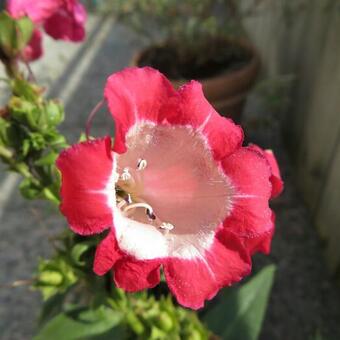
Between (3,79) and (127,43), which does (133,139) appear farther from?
(127,43)

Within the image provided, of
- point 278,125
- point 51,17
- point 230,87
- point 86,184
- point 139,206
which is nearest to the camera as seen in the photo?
point 86,184

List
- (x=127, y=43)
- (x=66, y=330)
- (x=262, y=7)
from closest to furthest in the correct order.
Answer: (x=66, y=330) < (x=262, y=7) < (x=127, y=43)

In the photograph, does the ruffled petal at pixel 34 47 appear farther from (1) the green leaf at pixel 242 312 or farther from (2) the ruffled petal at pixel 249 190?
(1) the green leaf at pixel 242 312

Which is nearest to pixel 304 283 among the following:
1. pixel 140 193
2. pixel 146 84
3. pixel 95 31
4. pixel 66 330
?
pixel 66 330

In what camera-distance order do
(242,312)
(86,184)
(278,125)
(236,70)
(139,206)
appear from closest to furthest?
1. (86,184)
2. (139,206)
3. (242,312)
4. (236,70)
5. (278,125)

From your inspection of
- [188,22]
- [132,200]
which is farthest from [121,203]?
[188,22]

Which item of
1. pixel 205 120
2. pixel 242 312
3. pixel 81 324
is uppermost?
pixel 205 120

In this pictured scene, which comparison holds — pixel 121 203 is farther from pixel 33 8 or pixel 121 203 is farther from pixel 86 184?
pixel 33 8

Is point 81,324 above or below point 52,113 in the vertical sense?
below
